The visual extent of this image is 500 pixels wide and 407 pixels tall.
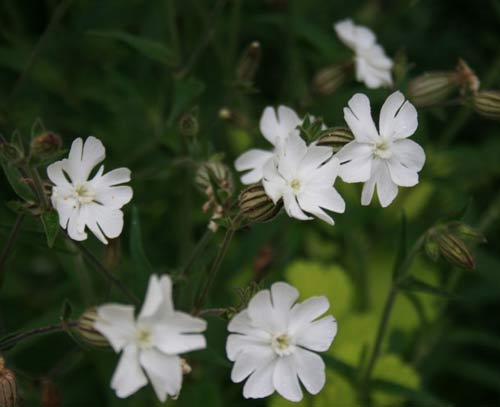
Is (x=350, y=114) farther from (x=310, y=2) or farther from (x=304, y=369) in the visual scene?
(x=310, y=2)

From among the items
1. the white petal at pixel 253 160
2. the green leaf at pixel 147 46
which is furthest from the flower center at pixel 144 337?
the green leaf at pixel 147 46

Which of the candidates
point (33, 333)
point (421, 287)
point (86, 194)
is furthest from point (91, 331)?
point (421, 287)

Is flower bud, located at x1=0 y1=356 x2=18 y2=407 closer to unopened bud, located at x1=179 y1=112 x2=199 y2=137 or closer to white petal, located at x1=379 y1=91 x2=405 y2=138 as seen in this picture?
unopened bud, located at x1=179 y1=112 x2=199 y2=137

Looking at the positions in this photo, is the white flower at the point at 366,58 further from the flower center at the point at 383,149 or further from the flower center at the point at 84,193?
the flower center at the point at 84,193

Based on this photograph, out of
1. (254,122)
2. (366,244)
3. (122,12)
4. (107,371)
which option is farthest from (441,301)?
(122,12)

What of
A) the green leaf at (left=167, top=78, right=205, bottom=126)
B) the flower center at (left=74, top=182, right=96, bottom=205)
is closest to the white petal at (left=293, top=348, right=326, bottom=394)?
the flower center at (left=74, top=182, right=96, bottom=205)

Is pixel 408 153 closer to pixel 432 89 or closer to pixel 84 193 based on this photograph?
pixel 432 89

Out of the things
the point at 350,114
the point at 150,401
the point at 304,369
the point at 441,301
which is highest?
the point at 350,114
